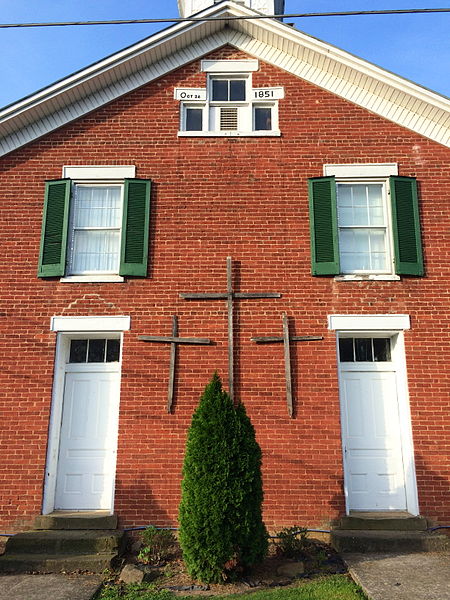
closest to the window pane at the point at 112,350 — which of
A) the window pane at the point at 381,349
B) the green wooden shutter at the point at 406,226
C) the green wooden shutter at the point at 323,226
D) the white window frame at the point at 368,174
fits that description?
the green wooden shutter at the point at 323,226

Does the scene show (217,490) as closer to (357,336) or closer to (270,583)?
(270,583)

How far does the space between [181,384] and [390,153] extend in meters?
5.37

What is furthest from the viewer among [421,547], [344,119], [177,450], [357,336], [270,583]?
[344,119]

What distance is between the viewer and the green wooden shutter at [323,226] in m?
8.62

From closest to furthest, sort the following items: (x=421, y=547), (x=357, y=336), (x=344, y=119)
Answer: (x=421, y=547) < (x=357, y=336) < (x=344, y=119)

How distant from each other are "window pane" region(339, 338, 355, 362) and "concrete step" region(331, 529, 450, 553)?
2692mm

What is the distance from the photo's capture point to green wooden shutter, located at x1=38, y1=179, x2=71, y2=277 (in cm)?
867

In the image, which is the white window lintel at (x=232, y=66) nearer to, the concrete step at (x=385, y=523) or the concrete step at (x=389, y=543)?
the concrete step at (x=385, y=523)

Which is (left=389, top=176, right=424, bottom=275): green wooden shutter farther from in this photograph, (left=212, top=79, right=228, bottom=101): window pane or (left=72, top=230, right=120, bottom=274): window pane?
(left=72, top=230, right=120, bottom=274): window pane

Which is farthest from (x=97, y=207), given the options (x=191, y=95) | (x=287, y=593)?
(x=287, y=593)

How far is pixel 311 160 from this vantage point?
9180 millimetres

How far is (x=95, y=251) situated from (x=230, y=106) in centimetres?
362

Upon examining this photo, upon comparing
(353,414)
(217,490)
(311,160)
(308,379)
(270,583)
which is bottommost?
(270,583)

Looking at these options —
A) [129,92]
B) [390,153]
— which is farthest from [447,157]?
[129,92]
